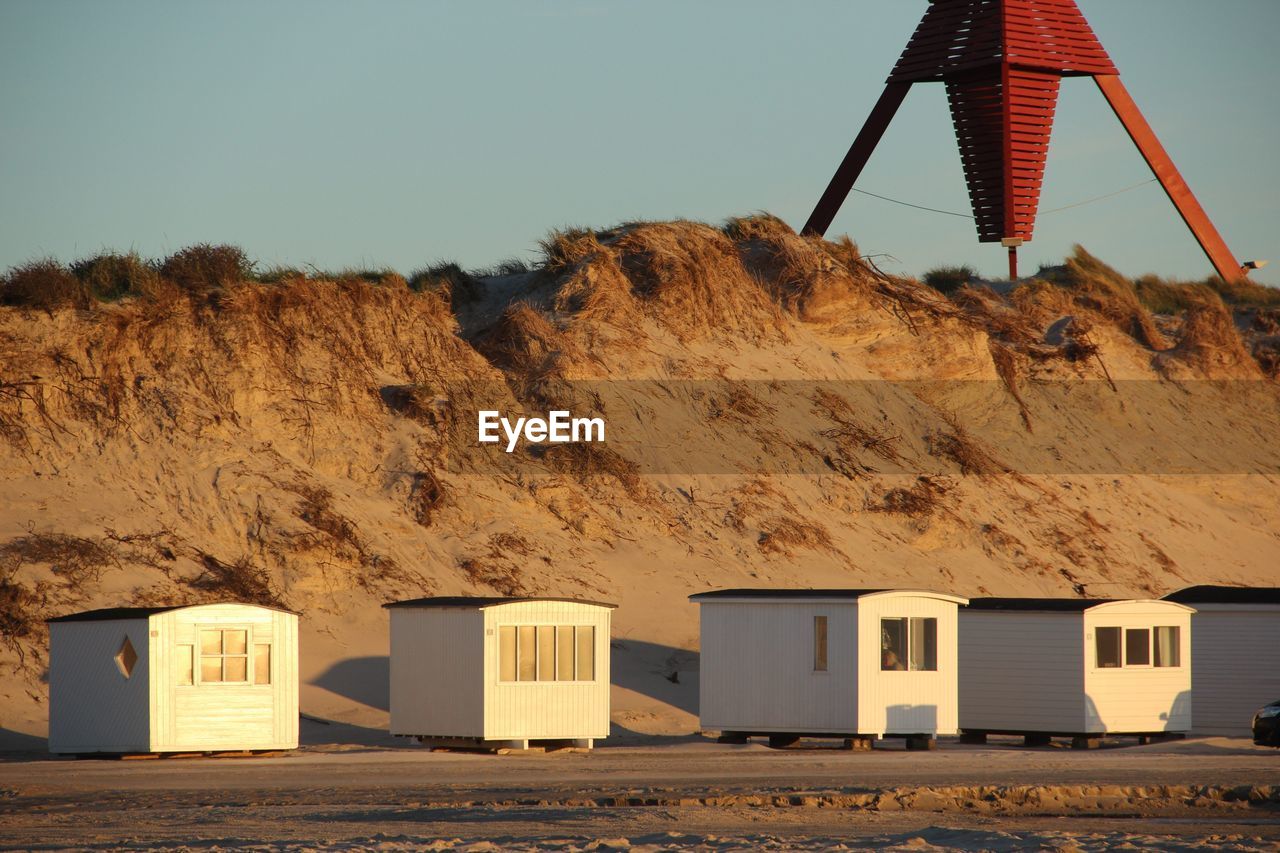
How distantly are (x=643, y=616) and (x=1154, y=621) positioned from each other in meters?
10.7

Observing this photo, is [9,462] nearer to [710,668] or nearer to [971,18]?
[710,668]

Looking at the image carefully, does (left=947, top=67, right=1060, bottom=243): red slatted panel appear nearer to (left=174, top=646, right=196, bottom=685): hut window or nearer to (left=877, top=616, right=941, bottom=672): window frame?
(left=877, top=616, right=941, bottom=672): window frame

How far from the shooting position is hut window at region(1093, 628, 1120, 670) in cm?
3091

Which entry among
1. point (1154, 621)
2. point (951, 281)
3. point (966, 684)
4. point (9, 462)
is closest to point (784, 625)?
point (966, 684)

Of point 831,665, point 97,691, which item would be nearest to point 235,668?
point 97,691

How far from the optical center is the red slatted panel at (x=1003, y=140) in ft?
173

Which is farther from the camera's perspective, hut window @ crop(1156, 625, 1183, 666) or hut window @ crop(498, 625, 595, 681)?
hut window @ crop(1156, 625, 1183, 666)

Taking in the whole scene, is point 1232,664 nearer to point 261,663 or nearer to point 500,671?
point 500,671

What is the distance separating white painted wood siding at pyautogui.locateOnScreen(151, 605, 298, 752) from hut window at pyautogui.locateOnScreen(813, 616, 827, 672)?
8.54 metres

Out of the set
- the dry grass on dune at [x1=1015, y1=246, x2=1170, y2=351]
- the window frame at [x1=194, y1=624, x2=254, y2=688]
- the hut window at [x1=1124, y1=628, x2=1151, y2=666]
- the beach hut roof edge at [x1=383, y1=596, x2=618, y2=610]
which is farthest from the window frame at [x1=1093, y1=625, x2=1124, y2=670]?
the dry grass on dune at [x1=1015, y1=246, x2=1170, y2=351]

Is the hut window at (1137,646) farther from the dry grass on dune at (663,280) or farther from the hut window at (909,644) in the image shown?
the dry grass on dune at (663,280)

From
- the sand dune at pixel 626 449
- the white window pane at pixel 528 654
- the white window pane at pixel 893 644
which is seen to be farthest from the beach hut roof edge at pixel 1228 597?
→ the white window pane at pixel 528 654

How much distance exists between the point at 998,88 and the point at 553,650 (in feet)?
101

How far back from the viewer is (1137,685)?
102ft
